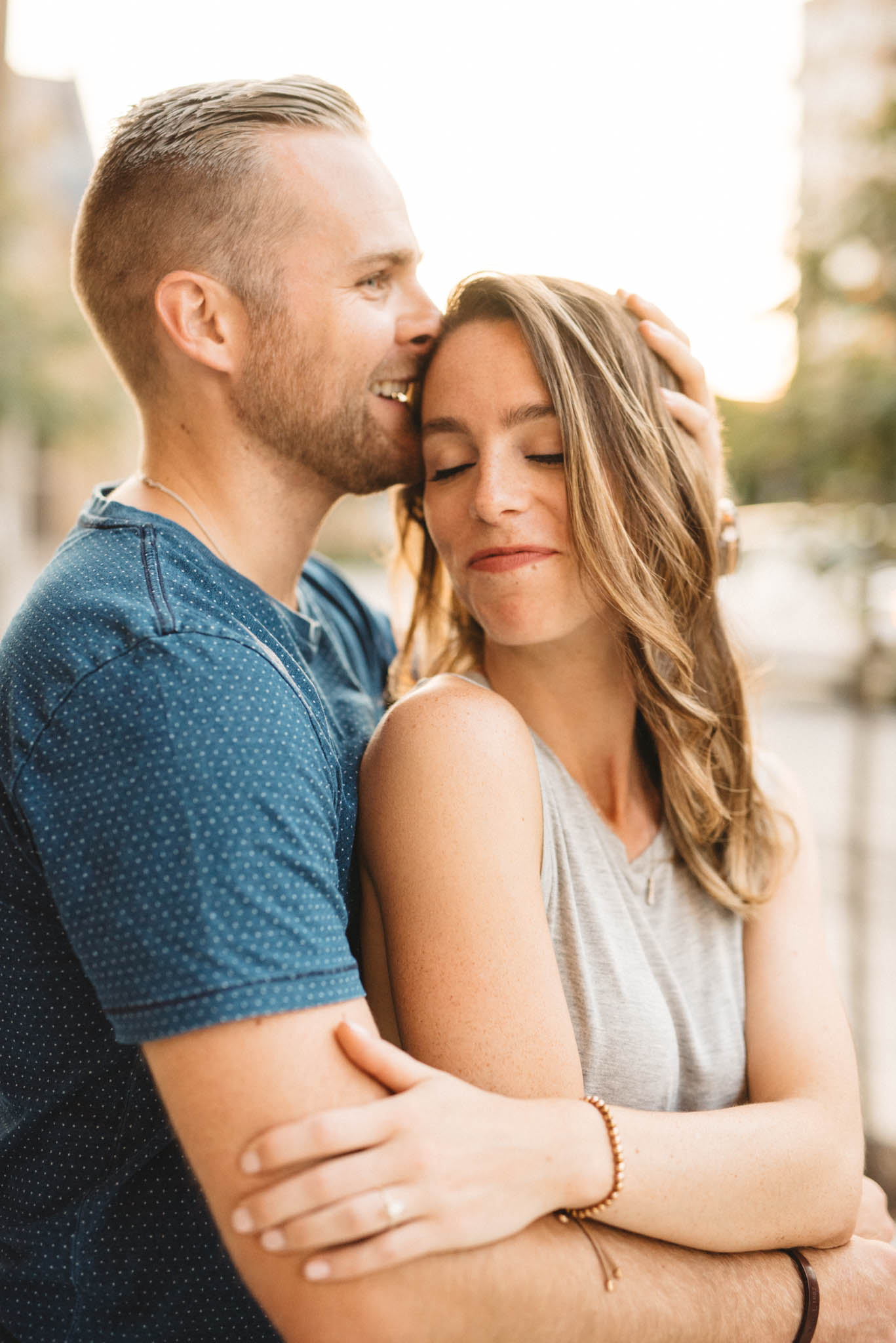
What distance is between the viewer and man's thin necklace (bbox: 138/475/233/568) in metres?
1.76

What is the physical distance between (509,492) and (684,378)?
510mm

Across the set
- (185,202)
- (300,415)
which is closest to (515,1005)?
(300,415)

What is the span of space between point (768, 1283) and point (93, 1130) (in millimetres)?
950

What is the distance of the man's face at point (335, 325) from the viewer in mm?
1866

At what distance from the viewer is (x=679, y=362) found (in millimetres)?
1967

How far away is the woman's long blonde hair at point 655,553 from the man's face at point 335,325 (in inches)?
5.5

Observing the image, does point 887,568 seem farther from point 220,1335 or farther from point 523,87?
point 220,1335

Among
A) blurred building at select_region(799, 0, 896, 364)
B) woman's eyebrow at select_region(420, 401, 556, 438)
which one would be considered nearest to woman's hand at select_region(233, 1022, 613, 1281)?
woman's eyebrow at select_region(420, 401, 556, 438)

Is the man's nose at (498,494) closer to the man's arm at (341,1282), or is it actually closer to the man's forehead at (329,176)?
the man's forehead at (329,176)

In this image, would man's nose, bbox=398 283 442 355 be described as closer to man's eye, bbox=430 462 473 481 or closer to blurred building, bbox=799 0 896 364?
man's eye, bbox=430 462 473 481

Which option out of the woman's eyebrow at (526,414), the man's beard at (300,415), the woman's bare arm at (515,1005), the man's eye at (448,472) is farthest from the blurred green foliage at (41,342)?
the woman's bare arm at (515,1005)

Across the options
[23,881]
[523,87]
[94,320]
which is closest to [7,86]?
[523,87]

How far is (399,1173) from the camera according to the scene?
1.11 m

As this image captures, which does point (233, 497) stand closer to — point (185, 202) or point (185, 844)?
point (185, 202)
